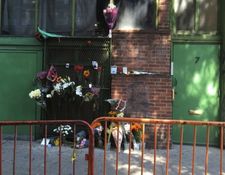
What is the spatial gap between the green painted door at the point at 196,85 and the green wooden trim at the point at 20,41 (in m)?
3.21

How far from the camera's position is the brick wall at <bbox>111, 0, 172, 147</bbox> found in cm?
949

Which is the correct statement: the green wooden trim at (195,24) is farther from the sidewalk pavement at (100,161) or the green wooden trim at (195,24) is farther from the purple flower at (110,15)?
the sidewalk pavement at (100,161)

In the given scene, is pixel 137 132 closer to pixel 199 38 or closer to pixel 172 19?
pixel 199 38

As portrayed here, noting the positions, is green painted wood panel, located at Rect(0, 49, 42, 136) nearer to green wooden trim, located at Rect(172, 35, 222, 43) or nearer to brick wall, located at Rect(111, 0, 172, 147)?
brick wall, located at Rect(111, 0, 172, 147)

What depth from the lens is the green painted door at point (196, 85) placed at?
9844 mm

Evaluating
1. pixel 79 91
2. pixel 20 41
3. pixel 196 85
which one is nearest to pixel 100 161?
pixel 79 91

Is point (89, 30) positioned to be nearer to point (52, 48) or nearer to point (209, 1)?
point (52, 48)

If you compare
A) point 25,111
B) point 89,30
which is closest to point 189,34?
point 89,30

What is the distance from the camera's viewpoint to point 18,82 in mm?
10227

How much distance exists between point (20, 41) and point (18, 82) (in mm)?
952

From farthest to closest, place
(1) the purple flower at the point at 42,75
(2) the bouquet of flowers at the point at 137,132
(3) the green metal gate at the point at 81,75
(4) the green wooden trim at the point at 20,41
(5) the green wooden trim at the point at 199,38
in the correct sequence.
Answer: (4) the green wooden trim at the point at 20,41
(3) the green metal gate at the point at 81,75
(5) the green wooden trim at the point at 199,38
(1) the purple flower at the point at 42,75
(2) the bouquet of flowers at the point at 137,132

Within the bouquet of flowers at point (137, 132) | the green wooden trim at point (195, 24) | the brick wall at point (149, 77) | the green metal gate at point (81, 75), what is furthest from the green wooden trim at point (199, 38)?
the bouquet of flowers at point (137, 132)

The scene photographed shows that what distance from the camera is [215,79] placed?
984cm

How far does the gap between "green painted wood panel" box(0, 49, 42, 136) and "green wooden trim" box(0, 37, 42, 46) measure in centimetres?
16
